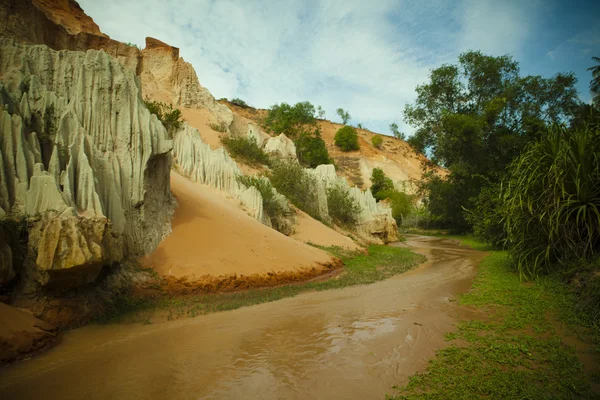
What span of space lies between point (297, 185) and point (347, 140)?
44.1m

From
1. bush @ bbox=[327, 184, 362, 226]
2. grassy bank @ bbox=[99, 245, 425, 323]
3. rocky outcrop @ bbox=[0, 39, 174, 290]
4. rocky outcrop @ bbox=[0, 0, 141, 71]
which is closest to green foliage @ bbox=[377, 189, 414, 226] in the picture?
bush @ bbox=[327, 184, 362, 226]

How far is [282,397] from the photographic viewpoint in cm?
370

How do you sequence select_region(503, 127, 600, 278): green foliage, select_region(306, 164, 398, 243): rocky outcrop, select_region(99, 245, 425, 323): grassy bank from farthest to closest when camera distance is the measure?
select_region(306, 164, 398, 243): rocky outcrop → select_region(99, 245, 425, 323): grassy bank → select_region(503, 127, 600, 278): green foliage

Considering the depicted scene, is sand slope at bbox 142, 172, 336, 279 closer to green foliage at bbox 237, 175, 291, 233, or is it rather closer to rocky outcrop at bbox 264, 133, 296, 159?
green foliage at bbox 237, 175, 291, 233

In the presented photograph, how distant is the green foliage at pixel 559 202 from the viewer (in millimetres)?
6191

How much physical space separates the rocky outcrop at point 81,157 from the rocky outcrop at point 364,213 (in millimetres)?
14295

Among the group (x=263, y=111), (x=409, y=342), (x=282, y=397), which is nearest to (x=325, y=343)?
(x=409, y=342)

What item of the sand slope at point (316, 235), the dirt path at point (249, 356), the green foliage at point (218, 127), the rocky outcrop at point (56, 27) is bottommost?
the dirt path at point (249, 356)

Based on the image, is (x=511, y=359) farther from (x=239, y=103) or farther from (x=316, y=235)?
(x=239, y=103)

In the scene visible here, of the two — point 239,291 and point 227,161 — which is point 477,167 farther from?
point 239,291

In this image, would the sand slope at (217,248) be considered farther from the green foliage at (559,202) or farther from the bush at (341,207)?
the bush at (341,207)

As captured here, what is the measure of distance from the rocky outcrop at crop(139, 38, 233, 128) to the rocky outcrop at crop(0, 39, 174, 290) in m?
22.1

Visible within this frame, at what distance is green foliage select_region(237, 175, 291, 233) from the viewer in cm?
1756

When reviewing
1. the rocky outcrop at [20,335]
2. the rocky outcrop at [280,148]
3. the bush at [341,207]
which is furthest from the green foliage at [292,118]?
the rocky outcrop at [20,335]
